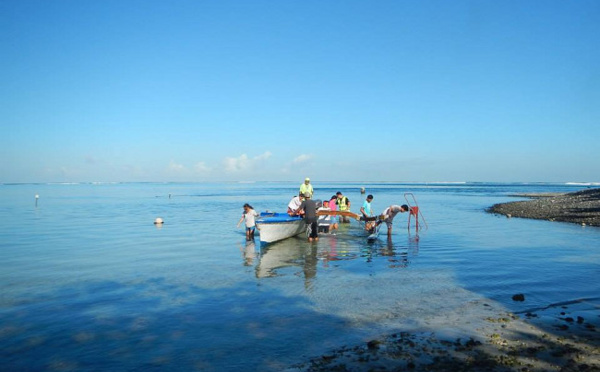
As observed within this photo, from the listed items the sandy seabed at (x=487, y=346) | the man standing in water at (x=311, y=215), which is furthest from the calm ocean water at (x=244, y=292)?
the man standing in water at (x=311, y=215)

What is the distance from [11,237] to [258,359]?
74.5ft

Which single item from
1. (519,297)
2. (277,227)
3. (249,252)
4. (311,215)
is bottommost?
(249,252)

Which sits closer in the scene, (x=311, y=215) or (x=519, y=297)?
(x=519, y=297)

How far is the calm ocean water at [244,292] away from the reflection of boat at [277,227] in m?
0.52

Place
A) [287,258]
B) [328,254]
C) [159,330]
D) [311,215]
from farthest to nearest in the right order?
[311,215] < [328,254] < [287,258] < [159,330]

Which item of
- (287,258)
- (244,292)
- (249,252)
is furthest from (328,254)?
(244,292)

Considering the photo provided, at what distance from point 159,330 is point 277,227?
1144 cm

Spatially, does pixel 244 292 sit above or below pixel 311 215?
below

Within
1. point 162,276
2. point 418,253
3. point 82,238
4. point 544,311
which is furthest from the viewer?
point 82,238

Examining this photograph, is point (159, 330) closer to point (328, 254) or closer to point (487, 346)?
point (487, 346)

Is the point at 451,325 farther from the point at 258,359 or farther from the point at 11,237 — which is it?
the point at 11,237

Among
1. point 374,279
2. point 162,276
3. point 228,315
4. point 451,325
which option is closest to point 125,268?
point 162,276

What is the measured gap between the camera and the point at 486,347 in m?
6.80

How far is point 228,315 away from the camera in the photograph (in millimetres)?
8914
